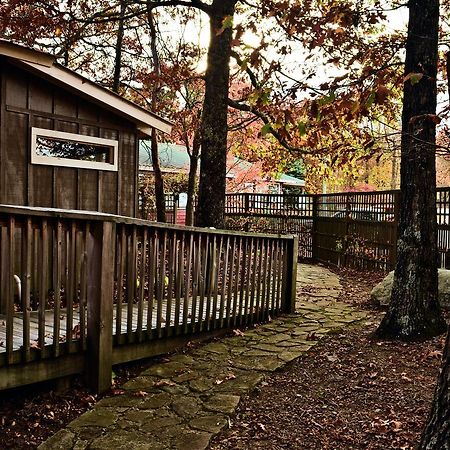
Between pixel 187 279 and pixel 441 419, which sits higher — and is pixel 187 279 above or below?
above

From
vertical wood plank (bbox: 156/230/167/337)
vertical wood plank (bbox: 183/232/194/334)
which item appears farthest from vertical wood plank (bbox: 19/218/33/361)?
vertical wood plank (bbox: 183/232/194/334)

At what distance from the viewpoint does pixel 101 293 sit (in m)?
3.93

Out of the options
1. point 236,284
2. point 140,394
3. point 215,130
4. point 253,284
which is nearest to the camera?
point 140,394

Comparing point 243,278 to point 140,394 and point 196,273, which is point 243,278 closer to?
point 196,273

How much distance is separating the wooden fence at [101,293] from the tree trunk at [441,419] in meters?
2.48

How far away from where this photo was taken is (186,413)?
11.9 ft

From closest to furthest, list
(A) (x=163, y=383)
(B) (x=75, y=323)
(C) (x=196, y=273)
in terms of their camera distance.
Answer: (A) (x=163, y=383), (B) (x=75, y=323), (C) (x=196, y=273)

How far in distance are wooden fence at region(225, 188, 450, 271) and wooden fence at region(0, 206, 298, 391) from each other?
461 centimetres

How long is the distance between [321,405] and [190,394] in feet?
3.30

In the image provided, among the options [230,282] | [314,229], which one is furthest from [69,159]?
[314,229]

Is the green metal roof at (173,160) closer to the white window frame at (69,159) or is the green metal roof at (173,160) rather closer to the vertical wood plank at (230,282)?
the white window frame at (69,159)

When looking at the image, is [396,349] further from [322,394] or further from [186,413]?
[186,413]

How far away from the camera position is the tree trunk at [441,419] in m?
2.27

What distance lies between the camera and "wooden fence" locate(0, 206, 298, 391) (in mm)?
3639
